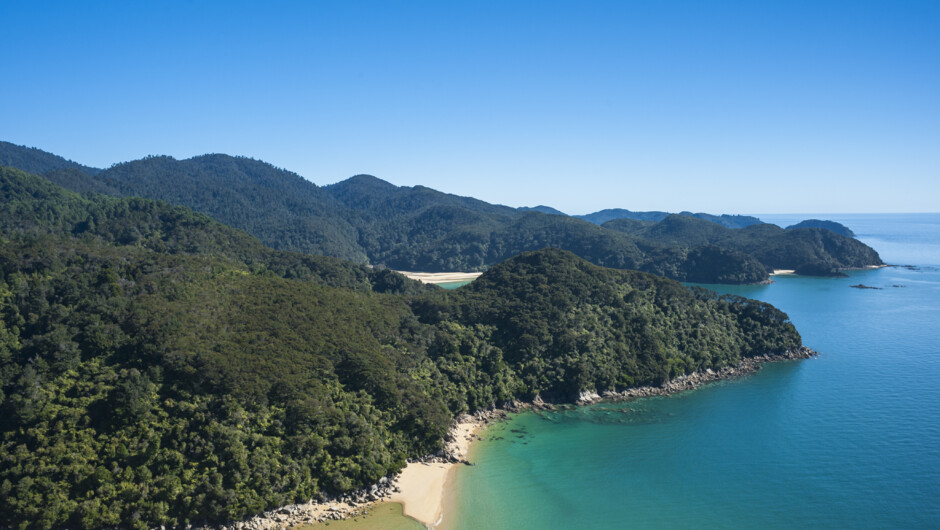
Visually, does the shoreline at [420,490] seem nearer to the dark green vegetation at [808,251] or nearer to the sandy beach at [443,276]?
the sandy beach at [443,276]

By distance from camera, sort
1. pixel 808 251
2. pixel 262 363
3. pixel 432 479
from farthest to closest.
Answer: pixel 808 251 → pixel 262 363 → pixel 432 479

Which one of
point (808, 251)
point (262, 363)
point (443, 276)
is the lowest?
point (262, 363)

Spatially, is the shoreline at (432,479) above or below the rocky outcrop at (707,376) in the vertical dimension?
below

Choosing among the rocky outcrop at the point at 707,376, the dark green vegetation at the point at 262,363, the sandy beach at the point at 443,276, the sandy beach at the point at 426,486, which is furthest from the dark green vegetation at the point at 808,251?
the sandy beach at the point at 426,486

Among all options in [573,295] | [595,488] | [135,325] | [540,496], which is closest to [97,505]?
[135,325]

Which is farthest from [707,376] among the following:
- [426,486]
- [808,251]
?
[808,251]

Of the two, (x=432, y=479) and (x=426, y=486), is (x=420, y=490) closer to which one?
(x=426, y=486)
